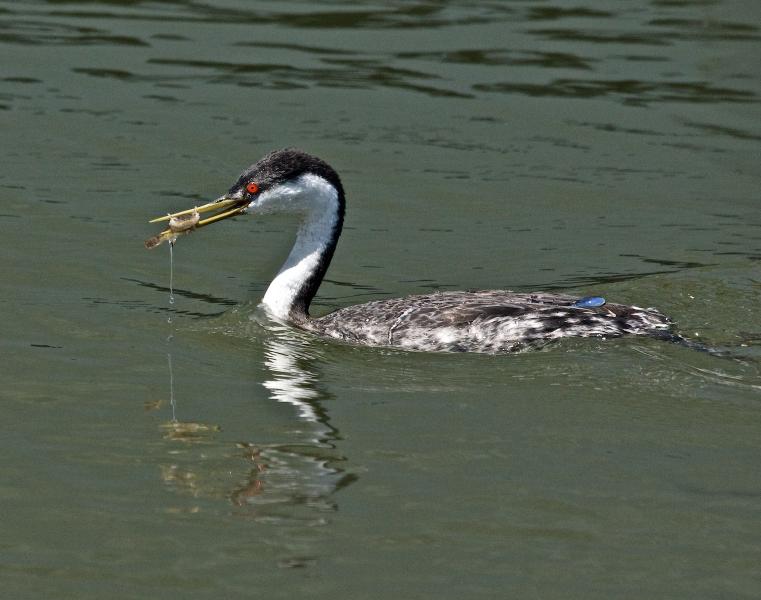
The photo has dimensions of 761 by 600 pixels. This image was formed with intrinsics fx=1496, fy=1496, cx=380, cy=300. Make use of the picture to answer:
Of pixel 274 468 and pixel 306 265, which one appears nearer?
pixel 274 468

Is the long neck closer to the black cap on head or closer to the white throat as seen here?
the white throat

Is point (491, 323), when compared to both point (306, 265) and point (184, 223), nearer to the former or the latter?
point (306, 265)

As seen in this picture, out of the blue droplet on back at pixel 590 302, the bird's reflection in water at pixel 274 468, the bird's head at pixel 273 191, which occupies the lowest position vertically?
the bird's reflection in water at pixel 274 468

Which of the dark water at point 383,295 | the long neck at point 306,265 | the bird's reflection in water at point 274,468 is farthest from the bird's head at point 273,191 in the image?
the bird's reflection in water at point 274,468

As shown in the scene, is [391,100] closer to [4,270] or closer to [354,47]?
[354,47]

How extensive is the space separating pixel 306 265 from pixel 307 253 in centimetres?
10

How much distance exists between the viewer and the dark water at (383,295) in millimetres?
7410

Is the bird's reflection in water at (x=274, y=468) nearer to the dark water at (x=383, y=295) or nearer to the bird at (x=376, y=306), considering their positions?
the dark water at (x=383, y=295)

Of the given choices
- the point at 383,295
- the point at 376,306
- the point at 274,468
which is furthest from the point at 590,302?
the point at 274,468

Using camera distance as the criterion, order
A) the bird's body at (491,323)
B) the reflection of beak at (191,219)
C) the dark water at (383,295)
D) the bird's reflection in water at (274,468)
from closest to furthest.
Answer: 1. the dark water at (383,295)
2. the bird's reflection in water at (274,468)
3. the bird's body at (491,323)
4. the reflection of beak at (191,219)

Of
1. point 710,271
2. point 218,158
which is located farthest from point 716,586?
point 218,158

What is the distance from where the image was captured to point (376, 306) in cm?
1140

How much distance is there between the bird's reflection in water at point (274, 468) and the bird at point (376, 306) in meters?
1.33

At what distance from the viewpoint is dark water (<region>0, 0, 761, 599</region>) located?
24.3 ft
